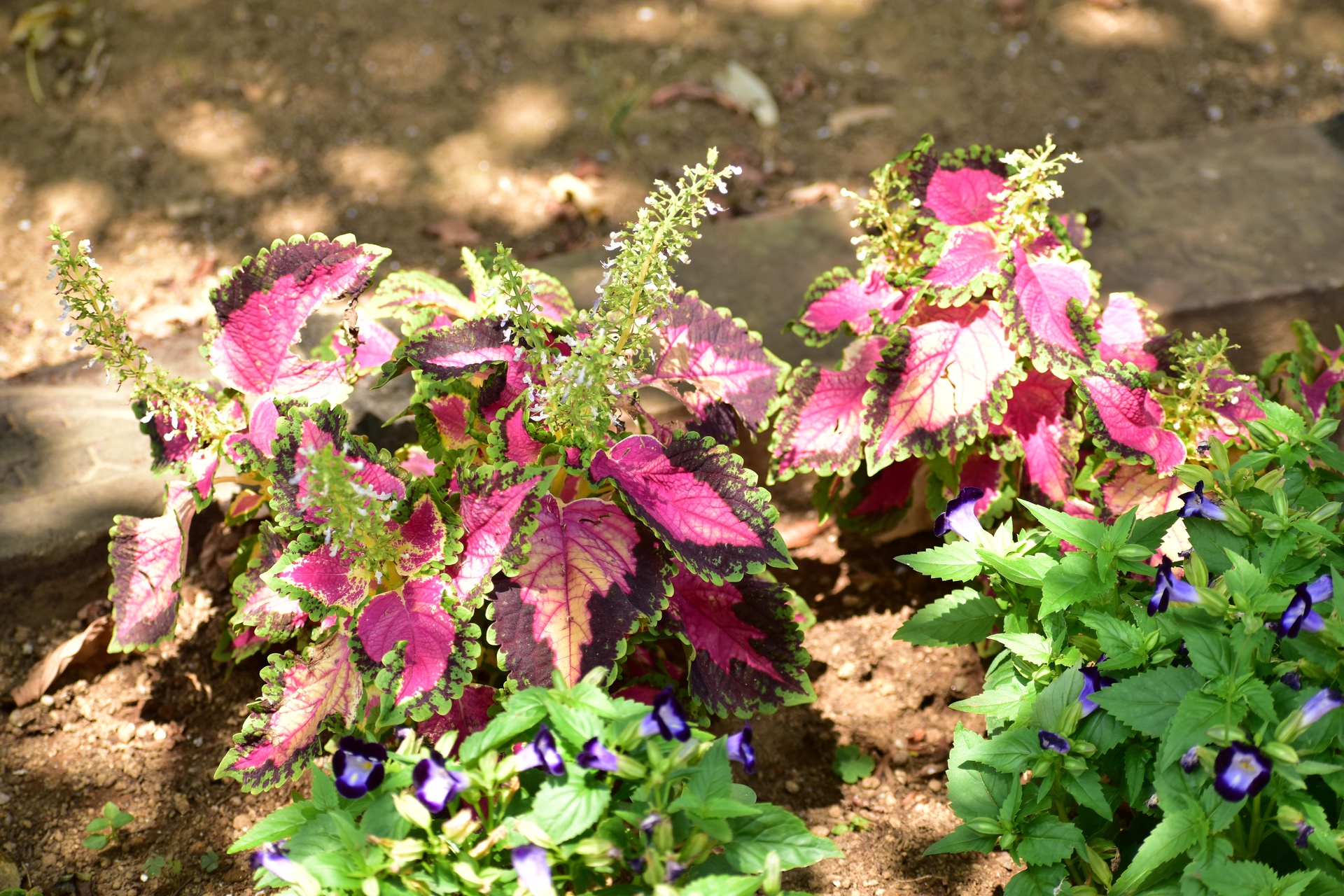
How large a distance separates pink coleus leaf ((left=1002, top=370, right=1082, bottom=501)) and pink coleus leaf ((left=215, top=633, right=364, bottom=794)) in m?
1.25

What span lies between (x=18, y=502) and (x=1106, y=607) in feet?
6.81

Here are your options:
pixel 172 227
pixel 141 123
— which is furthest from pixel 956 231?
pixel 141 123

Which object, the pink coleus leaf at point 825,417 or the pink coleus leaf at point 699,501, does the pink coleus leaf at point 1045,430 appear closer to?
the pink coleus leaf at point 825,417

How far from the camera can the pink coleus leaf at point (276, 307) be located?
5.94 feet

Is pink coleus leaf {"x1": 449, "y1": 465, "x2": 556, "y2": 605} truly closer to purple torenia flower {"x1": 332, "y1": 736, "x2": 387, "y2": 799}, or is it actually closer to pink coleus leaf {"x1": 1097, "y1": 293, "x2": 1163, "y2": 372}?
purple torenia flower {"x1": 332, "y1": 736, "x2": 387, "y2": 799}

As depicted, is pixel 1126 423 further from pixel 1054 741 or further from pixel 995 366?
pixel 1054 741

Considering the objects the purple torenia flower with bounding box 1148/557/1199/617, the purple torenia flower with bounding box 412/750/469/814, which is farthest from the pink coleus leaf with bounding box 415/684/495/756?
the purple torenia flower with bounding box 1148/557/1199/617

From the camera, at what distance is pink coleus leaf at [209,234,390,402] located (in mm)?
1812

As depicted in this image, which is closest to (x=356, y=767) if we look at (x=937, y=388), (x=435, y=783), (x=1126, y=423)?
(x=435, y=783)

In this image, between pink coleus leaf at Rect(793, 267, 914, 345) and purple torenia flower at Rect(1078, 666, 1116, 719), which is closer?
purple torenia flower at Rect(1078, 666, 1116, 719)

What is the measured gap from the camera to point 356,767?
1.33 meters

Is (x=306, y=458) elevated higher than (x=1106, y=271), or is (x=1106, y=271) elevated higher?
(x=306, y=458)

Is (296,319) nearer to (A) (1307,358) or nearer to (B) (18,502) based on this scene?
(B) (18,502)

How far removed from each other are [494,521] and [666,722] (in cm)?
44
